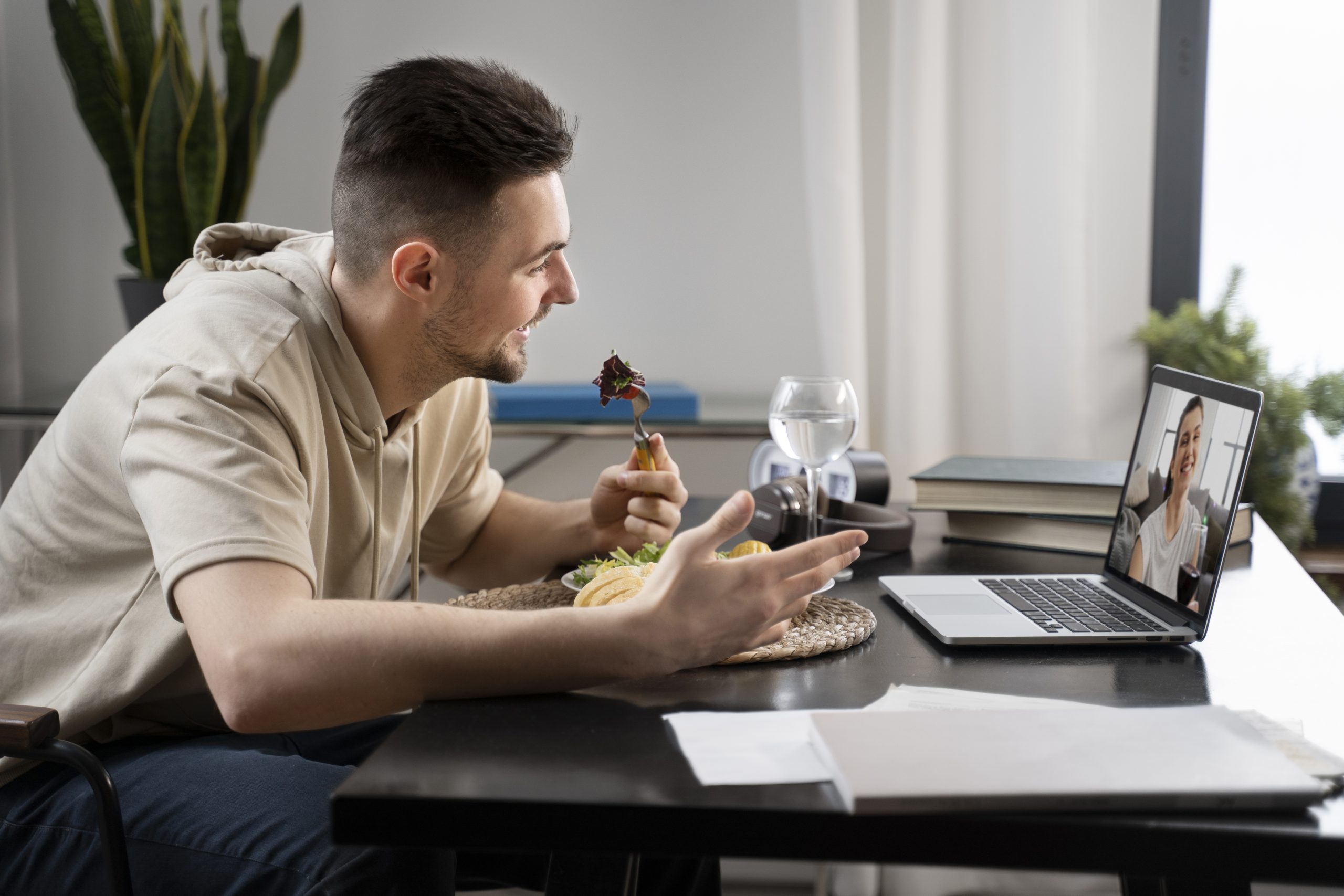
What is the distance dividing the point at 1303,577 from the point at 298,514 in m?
1.03

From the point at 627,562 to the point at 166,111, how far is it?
161 centimetres

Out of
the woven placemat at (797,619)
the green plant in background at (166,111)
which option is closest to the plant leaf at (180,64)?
the green plant in background at (166,111)

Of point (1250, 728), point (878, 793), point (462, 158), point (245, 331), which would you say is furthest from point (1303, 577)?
point (245, 331)

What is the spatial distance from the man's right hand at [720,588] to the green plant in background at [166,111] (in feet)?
5.88

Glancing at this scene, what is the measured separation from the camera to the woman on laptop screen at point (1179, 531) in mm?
1010

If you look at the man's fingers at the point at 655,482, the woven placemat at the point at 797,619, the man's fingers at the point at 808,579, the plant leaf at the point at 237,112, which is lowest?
the woven placemat at the point at 797,619

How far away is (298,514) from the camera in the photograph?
0.96 m

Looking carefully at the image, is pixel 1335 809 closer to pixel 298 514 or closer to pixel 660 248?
pixel 298 514

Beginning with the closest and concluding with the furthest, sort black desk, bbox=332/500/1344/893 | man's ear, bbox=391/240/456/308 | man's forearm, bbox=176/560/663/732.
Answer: black desk, bbox=332/500/1344/893 → man's forearm, bbox=176/560/663/732 → man's ear, bbox=391/240/456/308

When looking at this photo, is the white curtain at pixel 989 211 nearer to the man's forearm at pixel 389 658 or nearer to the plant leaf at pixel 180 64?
the plant leaf at pixel 180 64

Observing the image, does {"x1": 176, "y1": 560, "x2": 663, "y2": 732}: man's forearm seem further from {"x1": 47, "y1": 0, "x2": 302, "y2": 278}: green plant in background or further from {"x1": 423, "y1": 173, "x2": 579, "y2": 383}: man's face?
{"x1": 47, "y1": 0, "x2": 302, "y2": 278}: green plant in background

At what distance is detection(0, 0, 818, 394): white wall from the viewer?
8.54ft

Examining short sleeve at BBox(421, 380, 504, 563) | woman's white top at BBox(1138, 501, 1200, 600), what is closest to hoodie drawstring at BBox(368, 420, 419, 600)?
short sleeve at BBox(421, 380, 504, 563)

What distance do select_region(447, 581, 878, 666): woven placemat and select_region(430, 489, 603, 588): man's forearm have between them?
16 centimetres
